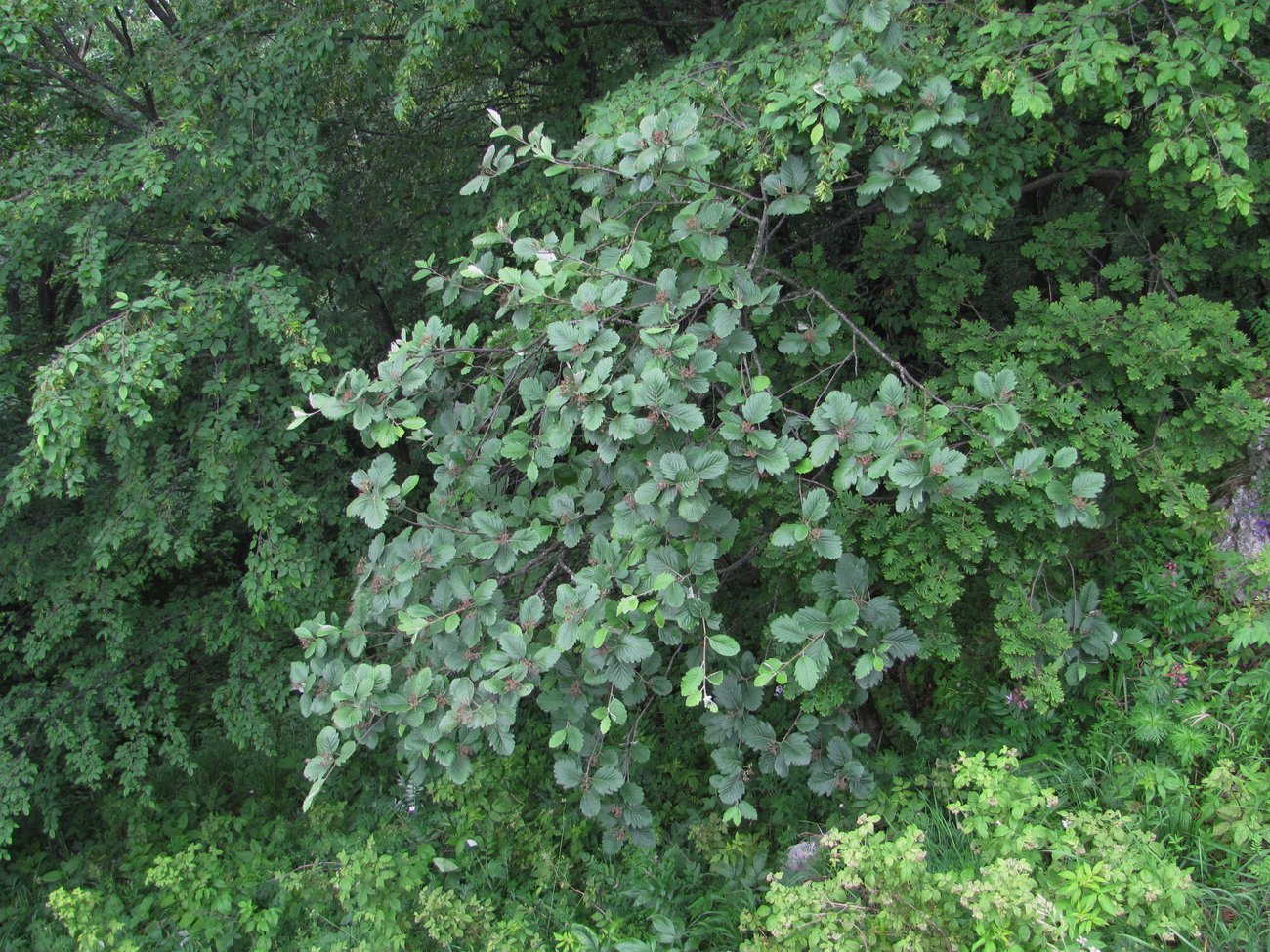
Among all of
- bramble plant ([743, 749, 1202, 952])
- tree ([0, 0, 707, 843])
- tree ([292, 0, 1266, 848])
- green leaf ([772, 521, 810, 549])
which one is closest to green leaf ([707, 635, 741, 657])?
tree ([292, 0, 1266, 848])

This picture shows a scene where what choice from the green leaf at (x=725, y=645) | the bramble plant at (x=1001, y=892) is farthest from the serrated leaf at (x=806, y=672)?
the bramble plant at (x=1001, y=892)

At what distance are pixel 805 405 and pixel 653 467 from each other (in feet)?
4.24

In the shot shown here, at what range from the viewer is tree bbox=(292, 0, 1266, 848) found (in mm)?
2316

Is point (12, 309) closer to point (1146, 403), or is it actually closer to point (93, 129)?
point (93, 129)

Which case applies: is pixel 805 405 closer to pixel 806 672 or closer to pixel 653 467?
pixel 653 467

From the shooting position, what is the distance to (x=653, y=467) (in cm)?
228

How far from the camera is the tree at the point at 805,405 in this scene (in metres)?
2.32

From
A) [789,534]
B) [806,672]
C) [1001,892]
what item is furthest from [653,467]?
[1001,892]

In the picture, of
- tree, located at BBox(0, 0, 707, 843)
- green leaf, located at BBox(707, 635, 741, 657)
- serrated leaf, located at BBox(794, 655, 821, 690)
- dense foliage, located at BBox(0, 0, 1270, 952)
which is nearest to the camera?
serrated leaf, located at BBox(794, 655, 821, 690)

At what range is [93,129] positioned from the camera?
452cm

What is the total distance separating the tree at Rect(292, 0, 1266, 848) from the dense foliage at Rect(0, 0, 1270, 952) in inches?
0.8

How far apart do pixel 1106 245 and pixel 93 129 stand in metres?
4.68

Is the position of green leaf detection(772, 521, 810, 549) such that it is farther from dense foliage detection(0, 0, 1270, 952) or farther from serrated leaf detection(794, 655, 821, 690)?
serrated leaf detection(794, 655, 821, 690)

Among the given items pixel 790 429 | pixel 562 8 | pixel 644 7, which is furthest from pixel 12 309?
pixel 790 429
